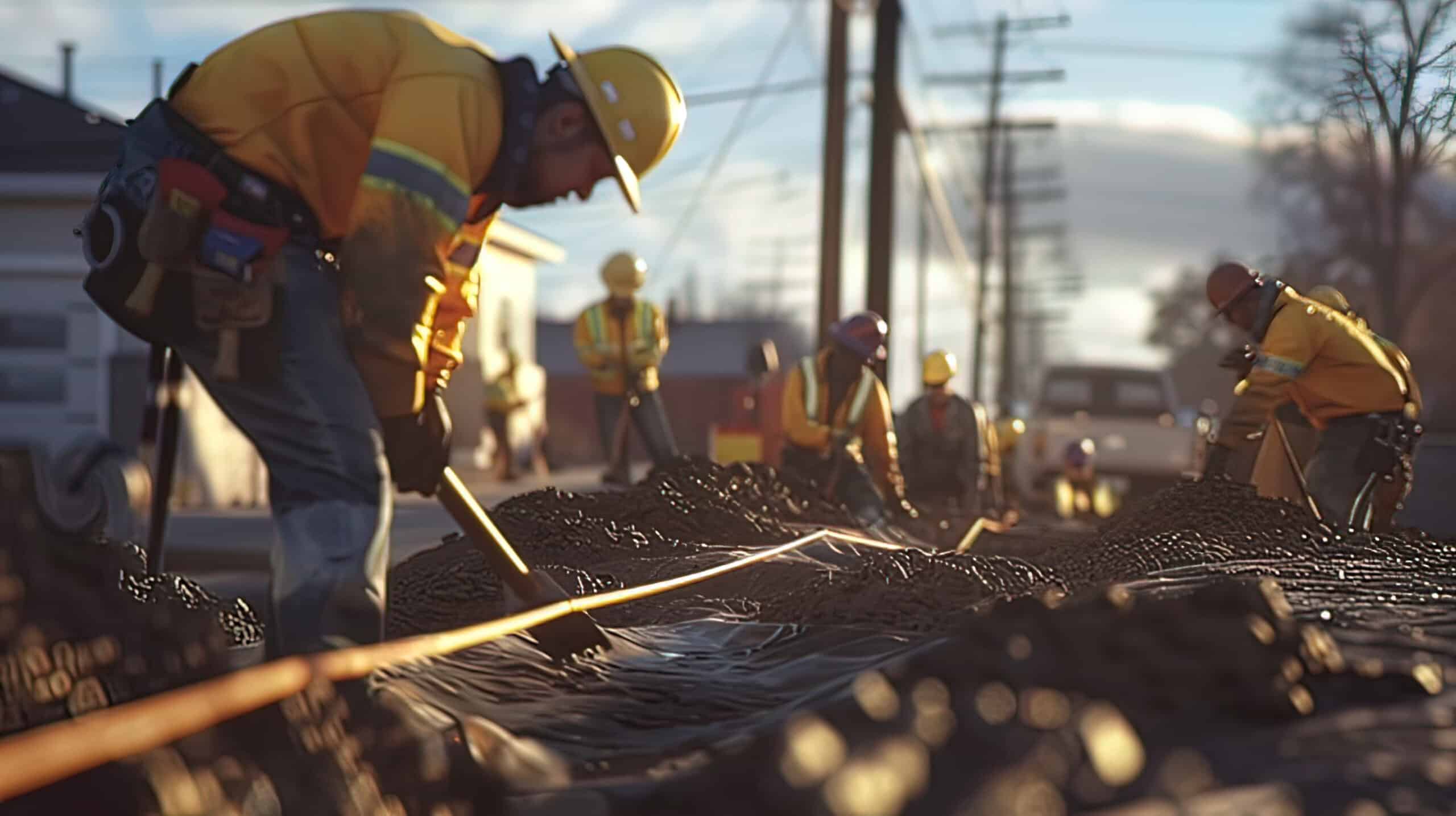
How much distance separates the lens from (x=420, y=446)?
175 inches

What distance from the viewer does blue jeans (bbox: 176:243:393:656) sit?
162 inches

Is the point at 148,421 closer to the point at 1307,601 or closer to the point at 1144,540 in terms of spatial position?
the point at 1307,601

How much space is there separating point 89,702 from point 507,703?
133 cm

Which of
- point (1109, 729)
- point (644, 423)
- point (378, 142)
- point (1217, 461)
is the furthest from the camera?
point (644, 423)

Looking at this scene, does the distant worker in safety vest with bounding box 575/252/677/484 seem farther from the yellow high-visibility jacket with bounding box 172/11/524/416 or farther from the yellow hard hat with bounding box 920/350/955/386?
the yellow high-visibility jacket with bounding box 172/11/524/416

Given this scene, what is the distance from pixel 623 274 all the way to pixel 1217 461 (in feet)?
20.7

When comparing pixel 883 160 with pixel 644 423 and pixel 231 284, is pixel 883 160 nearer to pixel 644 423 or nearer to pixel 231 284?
pixel 644 423

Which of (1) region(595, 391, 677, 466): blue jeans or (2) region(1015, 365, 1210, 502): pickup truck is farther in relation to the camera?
(2) region(1015, 365, 1210, 502): pickup truck

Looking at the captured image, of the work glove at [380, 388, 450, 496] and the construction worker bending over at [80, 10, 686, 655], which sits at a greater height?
the construction worker bending over at [80, 10, 686, 655]

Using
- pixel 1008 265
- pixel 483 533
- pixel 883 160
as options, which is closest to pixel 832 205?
pixel 883 160

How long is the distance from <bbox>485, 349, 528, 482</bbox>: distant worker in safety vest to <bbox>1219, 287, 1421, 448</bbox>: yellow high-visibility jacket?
13.4m

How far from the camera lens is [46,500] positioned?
425 cm

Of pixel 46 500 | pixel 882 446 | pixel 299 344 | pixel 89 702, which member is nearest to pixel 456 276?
pixel 299 344

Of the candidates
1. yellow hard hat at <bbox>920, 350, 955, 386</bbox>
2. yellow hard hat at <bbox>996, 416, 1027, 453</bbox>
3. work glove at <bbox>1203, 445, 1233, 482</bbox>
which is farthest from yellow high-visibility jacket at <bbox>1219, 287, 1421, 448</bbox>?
yellow hard hat at <bbox>996, 416, 1027, 453</bbox>
